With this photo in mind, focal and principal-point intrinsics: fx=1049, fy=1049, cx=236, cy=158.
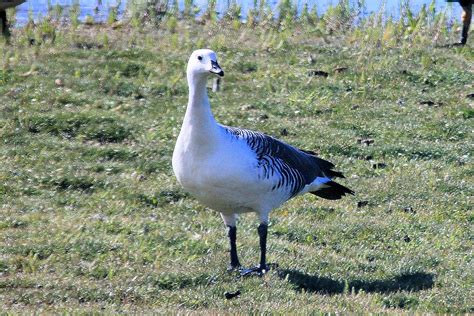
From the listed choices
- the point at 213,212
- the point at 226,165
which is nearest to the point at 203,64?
the point at 226,165

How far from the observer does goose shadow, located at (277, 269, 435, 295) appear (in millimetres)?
7742

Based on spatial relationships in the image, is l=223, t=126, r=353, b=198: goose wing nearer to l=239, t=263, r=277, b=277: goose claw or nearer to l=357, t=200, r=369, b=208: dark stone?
l=239, t=263, r=277, b=277: goose claw

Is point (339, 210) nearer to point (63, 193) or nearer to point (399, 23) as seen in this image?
point (63, 193)

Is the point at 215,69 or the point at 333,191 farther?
the point at 333,191

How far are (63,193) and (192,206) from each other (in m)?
1.25

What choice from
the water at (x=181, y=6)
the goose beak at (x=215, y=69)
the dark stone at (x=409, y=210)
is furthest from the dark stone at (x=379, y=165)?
the water at (x=181, y=6)

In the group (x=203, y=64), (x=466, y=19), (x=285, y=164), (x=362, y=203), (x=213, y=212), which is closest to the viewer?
(x=203, y=64)

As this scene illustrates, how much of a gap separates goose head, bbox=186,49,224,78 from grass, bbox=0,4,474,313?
56.1 inches

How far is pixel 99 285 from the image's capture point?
736cm

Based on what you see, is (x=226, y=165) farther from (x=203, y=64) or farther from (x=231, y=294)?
(x=231, y=294)

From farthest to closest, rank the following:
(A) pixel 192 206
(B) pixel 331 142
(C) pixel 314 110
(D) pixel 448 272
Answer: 1. (C) pixel 314 110
2. (B) pixel 331 142
3. (A) pixel 192 206
4. (D) pixel 448 272

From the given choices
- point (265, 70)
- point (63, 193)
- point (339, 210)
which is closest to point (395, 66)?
point (265, 70)

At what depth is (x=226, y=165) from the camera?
7750 millimetres

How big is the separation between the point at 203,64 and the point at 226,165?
789 millimetres
